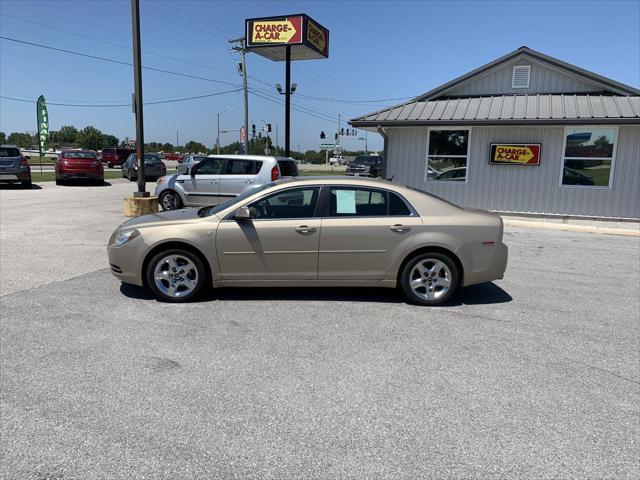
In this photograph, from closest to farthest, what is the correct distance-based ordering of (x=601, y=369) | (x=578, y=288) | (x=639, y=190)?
(x=601, y=369), (x=578, y=288), (x=639, y=190)

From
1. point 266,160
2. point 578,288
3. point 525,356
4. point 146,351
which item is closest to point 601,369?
point 525,356

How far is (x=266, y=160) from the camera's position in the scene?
12.6 metres

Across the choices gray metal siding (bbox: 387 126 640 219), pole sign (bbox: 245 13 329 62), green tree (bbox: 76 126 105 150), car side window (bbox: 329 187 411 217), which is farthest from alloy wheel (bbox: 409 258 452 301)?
green tree (bbox: 76 126 105 150)

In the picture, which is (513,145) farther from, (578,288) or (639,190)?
(578,288)

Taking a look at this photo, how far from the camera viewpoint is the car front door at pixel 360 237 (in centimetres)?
550

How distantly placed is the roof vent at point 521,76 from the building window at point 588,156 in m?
2.38

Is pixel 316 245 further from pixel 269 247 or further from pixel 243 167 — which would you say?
pixel 243 167

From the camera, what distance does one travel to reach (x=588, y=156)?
41.7 feet

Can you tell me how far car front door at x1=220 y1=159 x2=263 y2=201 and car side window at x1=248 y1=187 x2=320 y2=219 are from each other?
6.97m

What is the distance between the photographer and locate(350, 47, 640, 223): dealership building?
40.9ft

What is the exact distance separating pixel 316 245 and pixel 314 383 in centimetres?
211

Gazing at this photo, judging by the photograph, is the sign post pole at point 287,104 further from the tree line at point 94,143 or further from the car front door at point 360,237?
the tree line at point 94,143

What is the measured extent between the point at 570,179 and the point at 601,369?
10.3 metres

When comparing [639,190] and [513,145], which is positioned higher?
[513,145]
